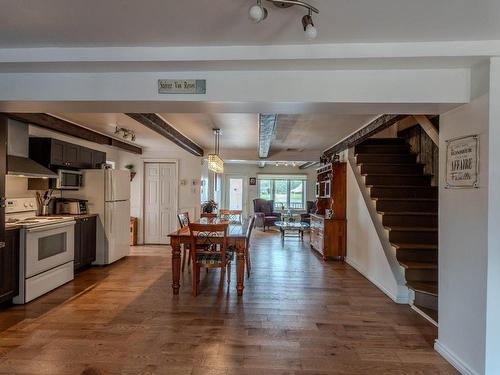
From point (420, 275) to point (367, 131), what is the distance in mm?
2082

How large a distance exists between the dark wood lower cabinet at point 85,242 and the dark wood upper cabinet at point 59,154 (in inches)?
35.8

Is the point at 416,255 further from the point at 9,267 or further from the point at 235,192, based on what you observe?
the point at 235,192

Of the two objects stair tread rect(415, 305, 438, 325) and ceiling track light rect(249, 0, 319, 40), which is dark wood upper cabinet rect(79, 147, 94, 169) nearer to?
ceiling track light rect(249, 0, 319, 40)

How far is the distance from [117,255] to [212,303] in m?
2.63

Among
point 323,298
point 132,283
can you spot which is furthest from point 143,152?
point 323,298

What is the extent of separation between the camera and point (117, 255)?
5.07 metres

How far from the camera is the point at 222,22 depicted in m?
1.70

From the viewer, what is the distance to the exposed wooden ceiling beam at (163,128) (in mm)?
3544

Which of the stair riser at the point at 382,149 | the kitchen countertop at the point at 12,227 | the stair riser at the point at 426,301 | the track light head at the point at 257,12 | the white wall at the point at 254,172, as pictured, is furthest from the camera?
the white wall at the point at 254,172

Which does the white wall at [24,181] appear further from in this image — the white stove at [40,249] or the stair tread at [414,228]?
the stair tread at [414,228]

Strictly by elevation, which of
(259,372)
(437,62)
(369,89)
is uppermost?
(437,62)

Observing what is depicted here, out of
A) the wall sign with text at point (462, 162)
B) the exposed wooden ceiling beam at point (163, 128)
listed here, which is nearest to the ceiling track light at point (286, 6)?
the wall sign with text at point (462, 162)

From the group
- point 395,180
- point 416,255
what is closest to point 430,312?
point 416,255

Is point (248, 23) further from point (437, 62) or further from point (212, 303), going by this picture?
point (212, 303)
